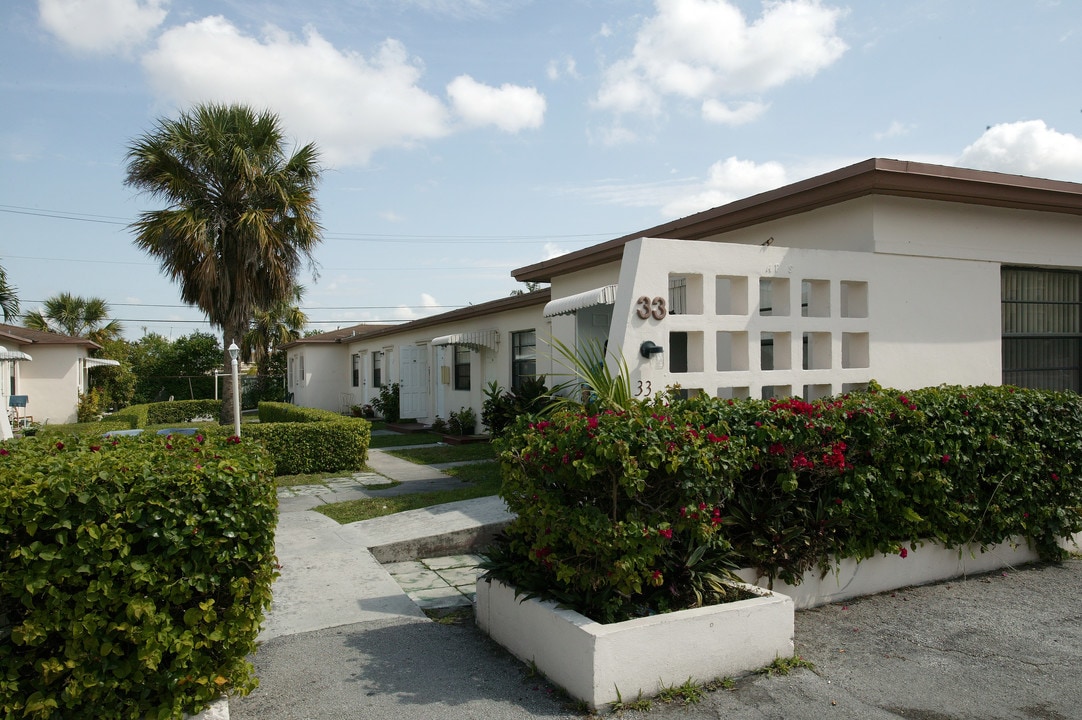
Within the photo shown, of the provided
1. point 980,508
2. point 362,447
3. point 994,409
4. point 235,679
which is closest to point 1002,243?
point 994,409

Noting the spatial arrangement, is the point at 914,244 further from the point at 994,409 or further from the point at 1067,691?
the point at 1067,691

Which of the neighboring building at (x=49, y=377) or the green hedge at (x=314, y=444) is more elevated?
the neighboring building at (x=49, y=377)

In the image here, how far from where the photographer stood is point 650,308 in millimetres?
5352

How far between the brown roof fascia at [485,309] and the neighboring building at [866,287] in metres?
5.26

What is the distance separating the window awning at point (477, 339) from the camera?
1554 centimetres

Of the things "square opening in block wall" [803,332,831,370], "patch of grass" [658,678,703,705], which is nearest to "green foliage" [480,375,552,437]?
"square opening in block wall" [803,332,831,370]

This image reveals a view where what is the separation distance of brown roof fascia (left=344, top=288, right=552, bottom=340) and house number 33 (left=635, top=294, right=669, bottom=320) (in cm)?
693

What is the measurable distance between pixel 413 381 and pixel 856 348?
50.5 feet

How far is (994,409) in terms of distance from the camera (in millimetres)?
5473

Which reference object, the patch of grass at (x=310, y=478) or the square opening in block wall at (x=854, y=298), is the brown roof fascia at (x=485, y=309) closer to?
the patch of grass at (x=310, y=478)

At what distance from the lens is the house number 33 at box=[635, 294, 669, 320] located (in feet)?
17.5

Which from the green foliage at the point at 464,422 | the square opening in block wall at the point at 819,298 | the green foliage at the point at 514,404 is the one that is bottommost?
the green foliage at the point at 464,422

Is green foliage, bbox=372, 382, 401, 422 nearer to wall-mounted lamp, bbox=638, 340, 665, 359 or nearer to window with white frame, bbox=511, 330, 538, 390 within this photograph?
window with white frame, bbox=511, 330, 538, 390

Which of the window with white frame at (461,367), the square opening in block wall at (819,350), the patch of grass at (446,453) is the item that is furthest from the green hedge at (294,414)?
the square opening in block wall at (819,350)
